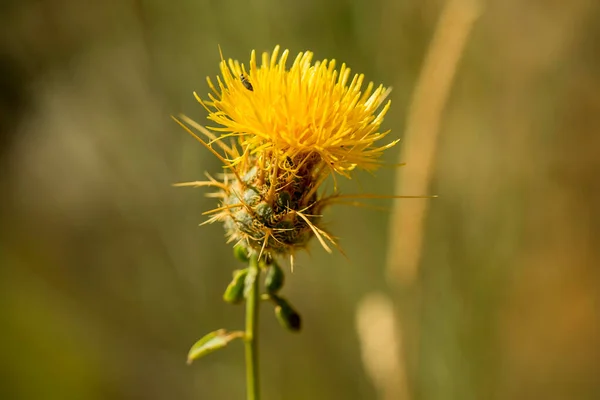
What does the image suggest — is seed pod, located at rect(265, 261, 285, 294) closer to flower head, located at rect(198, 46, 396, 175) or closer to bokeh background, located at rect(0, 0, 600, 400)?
flower head, located at rect(198, 46, 396, 175)

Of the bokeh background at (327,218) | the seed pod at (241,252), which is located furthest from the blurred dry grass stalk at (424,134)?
the seed pod at (241,252)

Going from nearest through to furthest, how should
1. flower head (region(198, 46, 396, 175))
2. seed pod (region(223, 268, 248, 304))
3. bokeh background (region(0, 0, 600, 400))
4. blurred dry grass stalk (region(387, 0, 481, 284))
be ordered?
flower head (region(198, 46, 396, 175)) < seed pod (region(223, 268, 248, 304)) < blurred dry grass stalk (region(387, 0, 481, 284)) < bokeh background (region(0, 0, 600, 400))

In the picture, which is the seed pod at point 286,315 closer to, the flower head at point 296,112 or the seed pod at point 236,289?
the seed pod at point 236,289

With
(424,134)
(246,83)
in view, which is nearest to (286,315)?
(246,83)

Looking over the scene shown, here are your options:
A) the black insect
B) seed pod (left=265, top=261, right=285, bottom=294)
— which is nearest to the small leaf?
seed pod (left=265, top=261, right=285, bottom=294)

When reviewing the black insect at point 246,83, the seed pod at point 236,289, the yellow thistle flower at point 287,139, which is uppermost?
the black insect at point 246,83

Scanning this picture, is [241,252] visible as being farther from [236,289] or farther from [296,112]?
[296,112]
